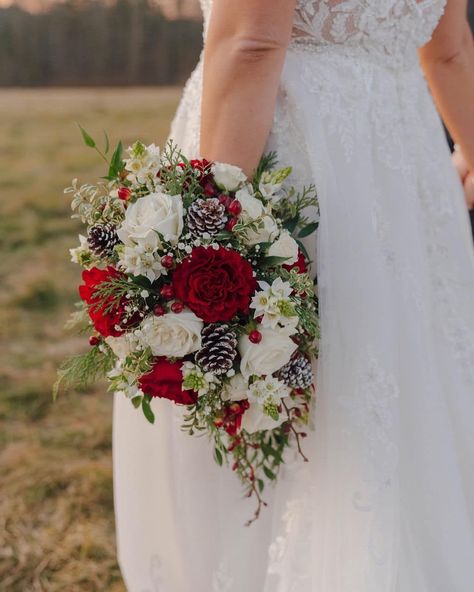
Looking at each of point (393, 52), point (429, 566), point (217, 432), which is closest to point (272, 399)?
point (217, 432)

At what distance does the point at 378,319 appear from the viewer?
1.58 meters

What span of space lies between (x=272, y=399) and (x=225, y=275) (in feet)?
0.85

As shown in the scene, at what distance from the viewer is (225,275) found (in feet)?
4.55

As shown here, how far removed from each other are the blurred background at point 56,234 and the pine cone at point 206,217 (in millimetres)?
1286

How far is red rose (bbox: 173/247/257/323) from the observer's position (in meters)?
1.39

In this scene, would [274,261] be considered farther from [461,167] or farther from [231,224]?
[461,167]

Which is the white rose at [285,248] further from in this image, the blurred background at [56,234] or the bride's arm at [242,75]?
the blurred background at [56,234]

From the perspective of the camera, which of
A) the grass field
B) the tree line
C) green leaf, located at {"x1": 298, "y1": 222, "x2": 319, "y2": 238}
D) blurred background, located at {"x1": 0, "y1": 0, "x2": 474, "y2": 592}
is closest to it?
green leaf, located at {"x1": 298, "y1": 222, "x2": 319, "y2": 238}

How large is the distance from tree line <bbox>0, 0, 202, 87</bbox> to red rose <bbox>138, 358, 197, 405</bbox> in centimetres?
851

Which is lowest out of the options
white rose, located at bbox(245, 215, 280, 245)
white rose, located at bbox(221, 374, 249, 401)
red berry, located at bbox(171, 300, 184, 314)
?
white rose, located at bbox(221, 374, 249, 401)

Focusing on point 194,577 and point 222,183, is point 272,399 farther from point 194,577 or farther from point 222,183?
point 194,577

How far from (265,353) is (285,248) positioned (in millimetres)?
207

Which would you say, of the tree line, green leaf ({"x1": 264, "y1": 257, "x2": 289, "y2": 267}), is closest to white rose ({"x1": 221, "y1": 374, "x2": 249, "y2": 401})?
green leaf ({"x1": 264, "y1": 257, "x2": 289, "y2": 267})

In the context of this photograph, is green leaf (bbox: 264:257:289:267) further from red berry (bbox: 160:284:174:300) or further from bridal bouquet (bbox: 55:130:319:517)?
red berry (bbox: 160:284:174:300)
